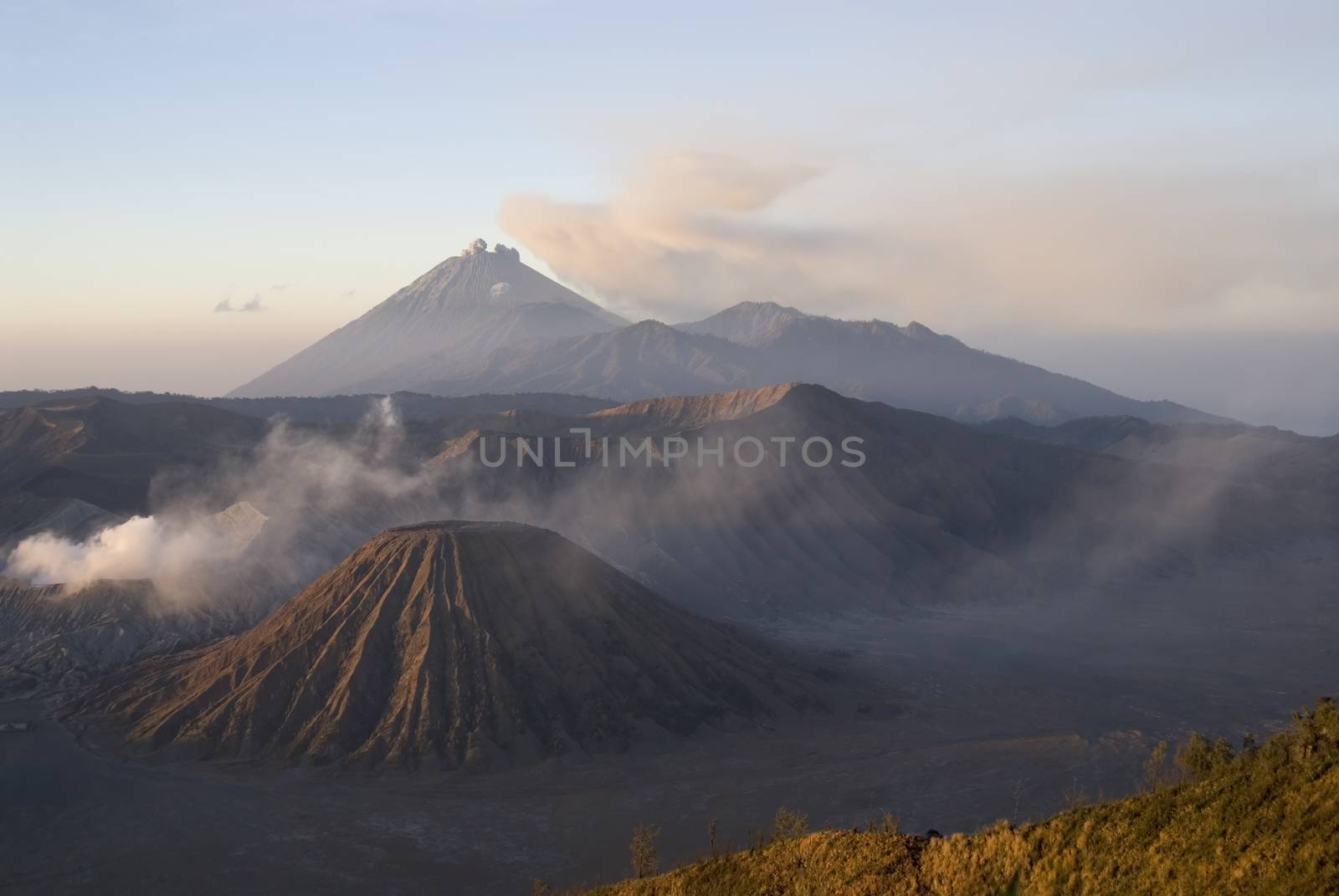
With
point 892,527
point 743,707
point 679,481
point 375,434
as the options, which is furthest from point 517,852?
point 375,434

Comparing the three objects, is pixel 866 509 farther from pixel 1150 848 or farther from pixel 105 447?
pixel 1150 848

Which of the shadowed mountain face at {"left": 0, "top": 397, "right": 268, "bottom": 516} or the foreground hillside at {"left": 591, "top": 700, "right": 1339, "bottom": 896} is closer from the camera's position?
the foreground hillside at {"left": 591, "top": 700, "right": 1339, "bottom": 896}

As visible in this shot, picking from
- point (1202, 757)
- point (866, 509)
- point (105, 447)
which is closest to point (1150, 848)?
point (1202, 757)

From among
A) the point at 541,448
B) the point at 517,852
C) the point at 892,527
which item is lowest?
the point at 517,852

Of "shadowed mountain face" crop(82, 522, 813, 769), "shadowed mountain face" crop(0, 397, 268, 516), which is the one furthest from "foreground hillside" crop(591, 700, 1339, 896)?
"shadowed mountain face" crop(0, 397, 268, 516)

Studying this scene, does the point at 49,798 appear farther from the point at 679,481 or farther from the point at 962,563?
the point at 962,563

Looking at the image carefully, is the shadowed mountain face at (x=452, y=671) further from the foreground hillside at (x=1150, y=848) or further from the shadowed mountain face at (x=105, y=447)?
the shadowed mountain face at (x=105, y=447)

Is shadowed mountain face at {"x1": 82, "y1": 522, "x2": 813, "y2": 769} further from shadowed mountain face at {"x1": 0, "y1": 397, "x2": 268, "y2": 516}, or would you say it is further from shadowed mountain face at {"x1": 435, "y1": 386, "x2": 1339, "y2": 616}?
shadowed mountain face at {"x1": 0, "y1": 397, "x2": 268, "y2": 516}
